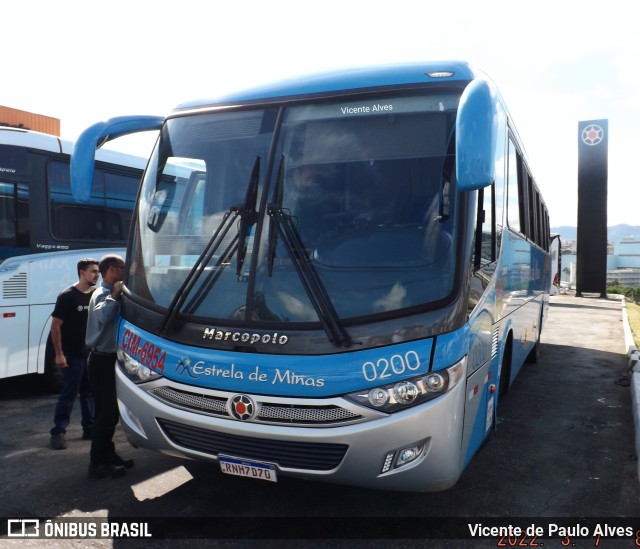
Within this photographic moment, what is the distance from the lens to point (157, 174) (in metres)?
4.79

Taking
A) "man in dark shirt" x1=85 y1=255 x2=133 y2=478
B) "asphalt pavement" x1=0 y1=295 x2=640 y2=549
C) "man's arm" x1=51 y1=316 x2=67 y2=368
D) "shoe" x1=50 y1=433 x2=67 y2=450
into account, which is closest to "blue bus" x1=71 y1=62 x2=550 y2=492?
"man in dark shirt" x1=85 y1=255 x2=133 y2=478

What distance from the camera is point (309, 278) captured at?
377 cm

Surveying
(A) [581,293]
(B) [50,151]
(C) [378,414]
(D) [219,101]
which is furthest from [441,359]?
(A) [581,293]

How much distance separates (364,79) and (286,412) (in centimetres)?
233

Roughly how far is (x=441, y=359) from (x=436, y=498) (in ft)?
5.19

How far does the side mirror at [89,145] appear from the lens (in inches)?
195

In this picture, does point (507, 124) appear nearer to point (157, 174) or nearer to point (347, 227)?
point (347, 227)

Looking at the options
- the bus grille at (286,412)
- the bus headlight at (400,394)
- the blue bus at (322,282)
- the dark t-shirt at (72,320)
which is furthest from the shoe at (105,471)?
the bus headlight at (400,394)

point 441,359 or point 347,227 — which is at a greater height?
point 347,227

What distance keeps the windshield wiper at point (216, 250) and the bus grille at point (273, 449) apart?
76 cm

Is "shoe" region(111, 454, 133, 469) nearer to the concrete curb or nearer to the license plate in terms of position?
the license plate

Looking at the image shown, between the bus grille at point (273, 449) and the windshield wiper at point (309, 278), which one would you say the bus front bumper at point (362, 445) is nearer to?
the bus grille at point (273, 449)

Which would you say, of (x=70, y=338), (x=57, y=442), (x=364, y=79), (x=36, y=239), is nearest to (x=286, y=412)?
(x=364, y=79)

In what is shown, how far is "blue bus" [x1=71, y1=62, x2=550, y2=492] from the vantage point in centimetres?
358
